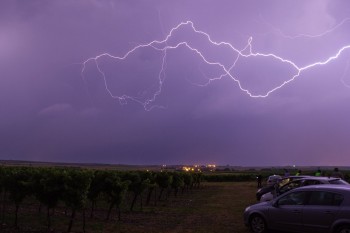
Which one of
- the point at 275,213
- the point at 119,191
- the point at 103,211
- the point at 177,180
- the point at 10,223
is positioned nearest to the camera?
the point at 275,213

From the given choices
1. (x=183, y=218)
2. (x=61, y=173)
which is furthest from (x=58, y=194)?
(x=183, y=218)

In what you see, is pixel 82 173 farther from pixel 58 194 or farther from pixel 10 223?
pixel 10 223

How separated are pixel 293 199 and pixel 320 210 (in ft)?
3.45

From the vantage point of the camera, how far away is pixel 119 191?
731 inches

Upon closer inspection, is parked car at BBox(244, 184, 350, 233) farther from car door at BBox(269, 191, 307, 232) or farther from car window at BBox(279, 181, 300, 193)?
car window at BBox(279, 181, 300, 193)

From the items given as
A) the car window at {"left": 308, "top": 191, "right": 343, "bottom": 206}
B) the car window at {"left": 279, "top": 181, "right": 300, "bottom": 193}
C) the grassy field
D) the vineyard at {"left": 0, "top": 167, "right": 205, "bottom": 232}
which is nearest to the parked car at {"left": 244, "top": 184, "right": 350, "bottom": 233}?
the car window at {"left": 308, "top": 191, "right": 343, "bottom": 206}

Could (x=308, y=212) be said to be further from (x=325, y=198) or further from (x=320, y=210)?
(x=325, y=198)

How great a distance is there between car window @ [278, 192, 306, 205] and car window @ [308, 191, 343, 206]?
0.93ft

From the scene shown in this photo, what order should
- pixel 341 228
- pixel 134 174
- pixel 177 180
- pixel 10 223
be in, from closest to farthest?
1. pixel 341 228
2. pixel 10 223
3. pixel 134 174
4. pixel 177 180

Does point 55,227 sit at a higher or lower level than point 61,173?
lower

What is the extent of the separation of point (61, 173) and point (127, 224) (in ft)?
11.5

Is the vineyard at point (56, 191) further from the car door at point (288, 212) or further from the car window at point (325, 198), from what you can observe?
the car window at point (325, 198)

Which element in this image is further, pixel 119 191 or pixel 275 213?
pixel 119 191

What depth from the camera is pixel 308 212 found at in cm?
1231
